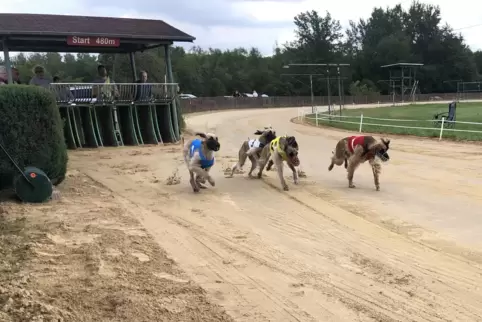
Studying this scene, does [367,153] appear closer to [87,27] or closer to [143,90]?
[143,90]

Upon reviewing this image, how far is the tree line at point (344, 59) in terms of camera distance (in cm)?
9356

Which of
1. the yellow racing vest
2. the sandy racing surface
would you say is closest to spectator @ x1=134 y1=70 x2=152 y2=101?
the sandy racing surface

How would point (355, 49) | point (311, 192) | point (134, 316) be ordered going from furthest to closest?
point (355, 49), point (311, 192), point (134, 316)

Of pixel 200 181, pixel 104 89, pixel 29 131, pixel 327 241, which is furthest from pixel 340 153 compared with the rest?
pixel 104 89

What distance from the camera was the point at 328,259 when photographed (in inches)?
250

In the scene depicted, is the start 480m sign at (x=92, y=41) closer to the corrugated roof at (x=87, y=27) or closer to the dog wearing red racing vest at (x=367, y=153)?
the corrugated roof at (x=87, y=27)

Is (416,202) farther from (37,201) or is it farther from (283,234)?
(37,201)

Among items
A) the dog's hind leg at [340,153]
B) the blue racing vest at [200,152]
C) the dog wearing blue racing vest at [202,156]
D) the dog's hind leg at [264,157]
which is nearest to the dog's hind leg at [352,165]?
the dog's hind leg at [340,153]

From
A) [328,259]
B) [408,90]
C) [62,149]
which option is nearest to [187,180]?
[62,149]

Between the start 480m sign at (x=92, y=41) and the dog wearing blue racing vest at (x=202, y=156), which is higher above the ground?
the start 480m sign at (x=92, y=41)

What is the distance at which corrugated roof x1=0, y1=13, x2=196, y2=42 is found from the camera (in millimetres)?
18609

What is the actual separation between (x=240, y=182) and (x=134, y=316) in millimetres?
7488

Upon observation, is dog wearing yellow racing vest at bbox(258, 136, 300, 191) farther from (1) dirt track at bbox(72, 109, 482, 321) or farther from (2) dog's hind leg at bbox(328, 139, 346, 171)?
(2) dog's hind leg at bbox(328, 139, 346, 171)

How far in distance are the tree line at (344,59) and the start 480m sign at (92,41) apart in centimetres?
6629
